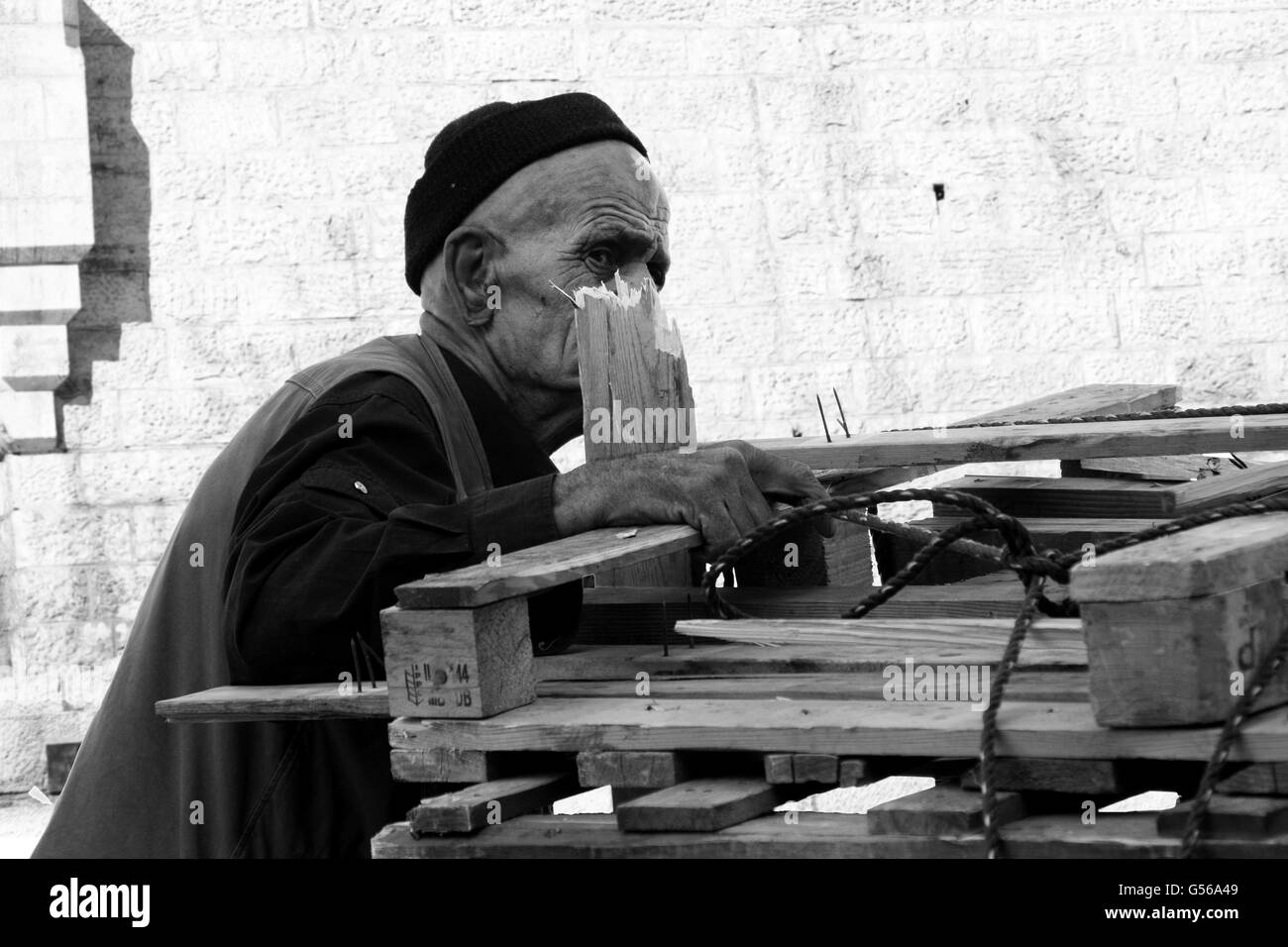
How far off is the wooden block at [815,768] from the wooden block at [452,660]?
1.38 feet

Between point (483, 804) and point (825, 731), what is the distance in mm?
415

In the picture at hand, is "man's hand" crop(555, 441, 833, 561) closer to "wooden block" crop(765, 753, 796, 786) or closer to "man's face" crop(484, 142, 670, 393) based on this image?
"wooden block" crop(765, 753, 796, 786)

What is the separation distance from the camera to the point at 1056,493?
3525 mm

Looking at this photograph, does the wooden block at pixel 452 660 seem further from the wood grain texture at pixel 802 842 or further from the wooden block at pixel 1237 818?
the wooden block at pixel 1237 818

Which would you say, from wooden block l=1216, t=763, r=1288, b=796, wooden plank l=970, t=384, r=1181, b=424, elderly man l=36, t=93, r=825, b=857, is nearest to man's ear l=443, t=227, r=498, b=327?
elderly man l=36, t=93, r=825, b=857

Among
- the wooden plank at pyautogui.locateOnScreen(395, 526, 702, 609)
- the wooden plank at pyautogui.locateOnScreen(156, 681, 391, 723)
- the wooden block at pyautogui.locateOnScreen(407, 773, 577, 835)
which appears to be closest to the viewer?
the wooden block at pyautogui.locateOnScreen(407, 773, 577, 835)

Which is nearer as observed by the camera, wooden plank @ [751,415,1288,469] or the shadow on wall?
wooden plank @ [751,415,1288,469]

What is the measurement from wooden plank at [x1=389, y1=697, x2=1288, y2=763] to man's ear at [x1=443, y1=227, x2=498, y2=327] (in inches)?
53.4

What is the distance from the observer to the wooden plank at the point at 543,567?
209cm

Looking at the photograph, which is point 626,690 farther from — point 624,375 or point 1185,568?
point 1185,568

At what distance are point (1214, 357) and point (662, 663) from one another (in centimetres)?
551

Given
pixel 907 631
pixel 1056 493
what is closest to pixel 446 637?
pixel 907 631

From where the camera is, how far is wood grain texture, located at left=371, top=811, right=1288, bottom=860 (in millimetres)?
1689

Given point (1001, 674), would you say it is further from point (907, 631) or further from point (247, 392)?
point (247, 392)
